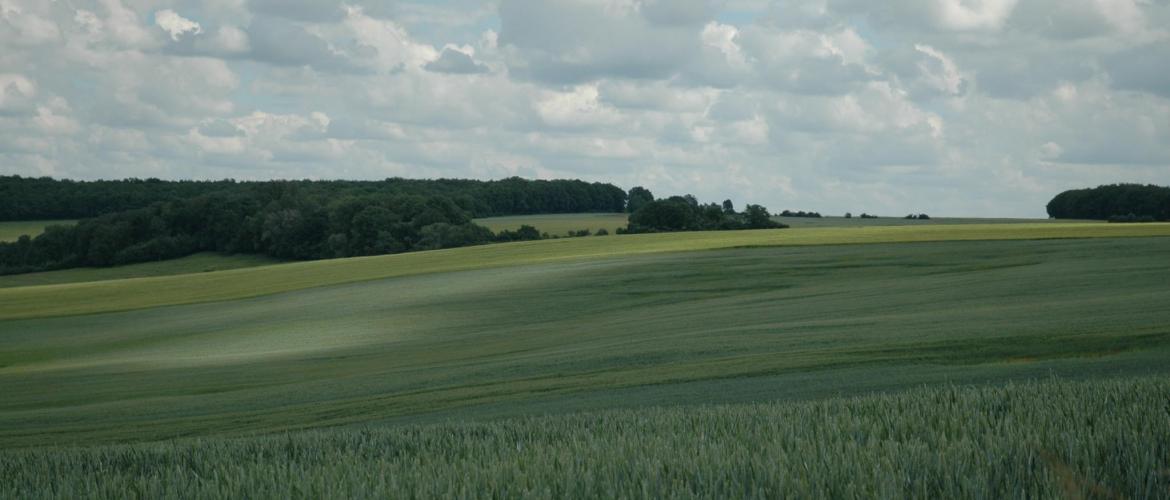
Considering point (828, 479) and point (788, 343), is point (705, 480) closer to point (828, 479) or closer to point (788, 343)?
point (828, 479)

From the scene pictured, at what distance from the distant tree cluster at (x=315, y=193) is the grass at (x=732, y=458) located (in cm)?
10252

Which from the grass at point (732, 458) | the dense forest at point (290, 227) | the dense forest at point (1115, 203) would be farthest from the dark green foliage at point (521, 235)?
the grass at point (732, 458)

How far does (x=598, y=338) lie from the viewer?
31562mm

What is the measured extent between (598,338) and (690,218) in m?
69.5

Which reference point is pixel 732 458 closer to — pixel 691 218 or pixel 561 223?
pixel 691 218

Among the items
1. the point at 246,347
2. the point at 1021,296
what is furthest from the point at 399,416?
the point at 246,347

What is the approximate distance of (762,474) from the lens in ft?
17.0

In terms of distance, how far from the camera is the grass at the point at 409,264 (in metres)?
58.0

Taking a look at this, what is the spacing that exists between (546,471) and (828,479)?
147cm

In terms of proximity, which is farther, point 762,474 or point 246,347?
point 246,347

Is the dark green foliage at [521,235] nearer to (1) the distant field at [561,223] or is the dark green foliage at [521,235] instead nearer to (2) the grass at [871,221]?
(1) the distant field at [561,223]

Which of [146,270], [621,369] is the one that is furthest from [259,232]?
[621,369]

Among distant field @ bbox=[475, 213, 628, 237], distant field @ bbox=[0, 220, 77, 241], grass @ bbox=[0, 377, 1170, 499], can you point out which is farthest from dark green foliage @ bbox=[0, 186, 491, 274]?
grass @ bbox=[0, 377, 1170, 499]

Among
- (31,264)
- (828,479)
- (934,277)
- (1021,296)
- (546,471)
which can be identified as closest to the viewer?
(828,479)
